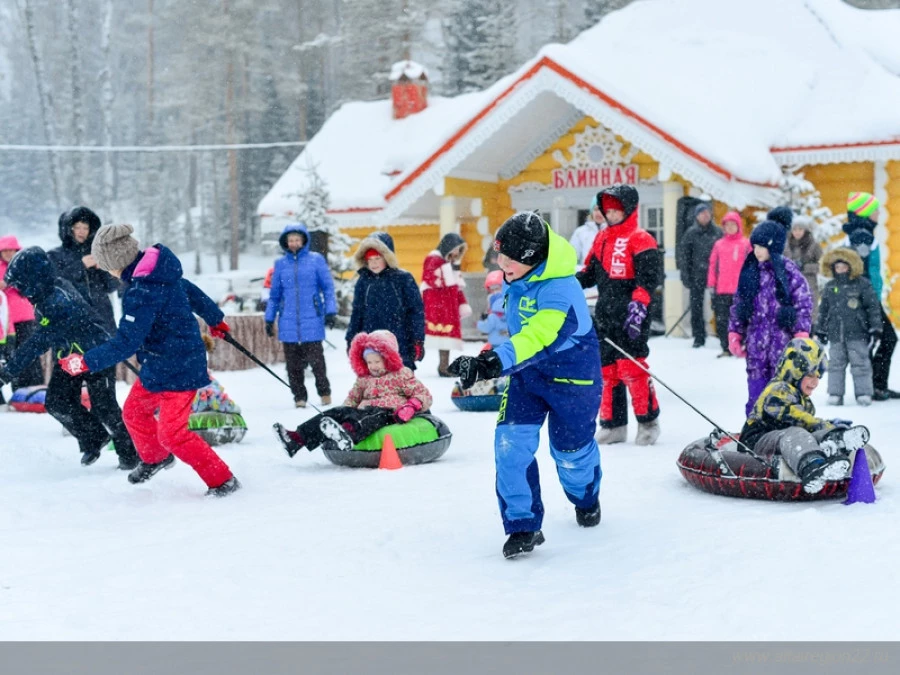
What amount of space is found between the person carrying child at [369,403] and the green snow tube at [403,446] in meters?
0.05

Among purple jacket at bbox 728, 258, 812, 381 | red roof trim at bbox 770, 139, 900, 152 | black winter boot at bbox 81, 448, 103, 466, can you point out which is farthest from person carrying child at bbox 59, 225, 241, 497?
red roof trim at bbox 770, 139, 900, 152

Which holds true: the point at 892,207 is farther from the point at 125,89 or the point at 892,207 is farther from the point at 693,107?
the point at 125,89

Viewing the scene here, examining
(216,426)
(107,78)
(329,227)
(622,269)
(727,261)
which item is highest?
(107,78)

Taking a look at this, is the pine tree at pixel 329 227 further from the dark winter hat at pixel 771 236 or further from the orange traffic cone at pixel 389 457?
the dark winter hat at pixel 771 236

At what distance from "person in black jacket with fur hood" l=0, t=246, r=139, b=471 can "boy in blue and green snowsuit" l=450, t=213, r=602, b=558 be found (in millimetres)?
3511

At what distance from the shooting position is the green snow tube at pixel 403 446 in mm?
7445

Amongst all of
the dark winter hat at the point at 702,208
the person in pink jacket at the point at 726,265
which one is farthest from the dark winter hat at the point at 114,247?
the dark winter hat at the point at 702,208

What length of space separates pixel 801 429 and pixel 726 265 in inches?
298

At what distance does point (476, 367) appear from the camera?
4.62 meters

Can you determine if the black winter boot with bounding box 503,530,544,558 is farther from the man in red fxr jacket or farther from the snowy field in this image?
the man in red fxr jacket

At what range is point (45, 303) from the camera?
7.46 meters

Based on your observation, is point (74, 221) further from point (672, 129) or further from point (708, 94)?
point (708, 94)

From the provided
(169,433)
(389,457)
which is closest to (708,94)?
(389,457)

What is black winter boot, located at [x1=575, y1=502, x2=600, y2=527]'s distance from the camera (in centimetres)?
551
